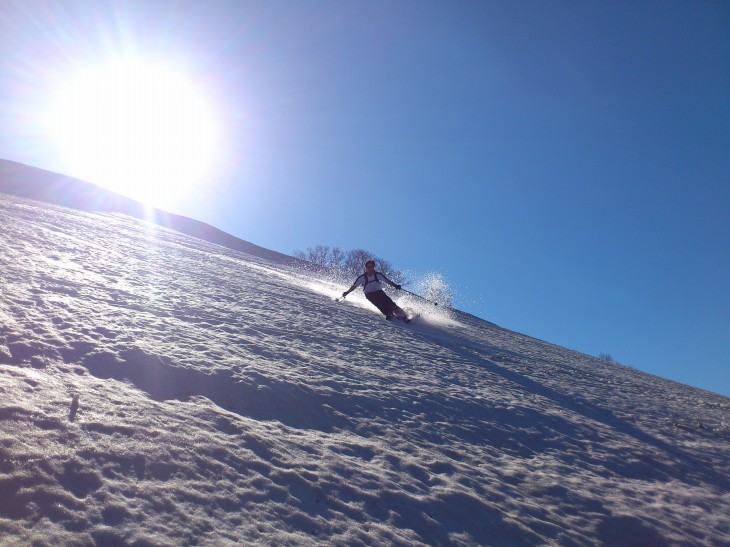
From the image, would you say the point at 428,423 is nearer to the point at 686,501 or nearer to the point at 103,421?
the point at 686,501

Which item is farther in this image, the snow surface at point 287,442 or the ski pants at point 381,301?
the ski pants at point 381,301

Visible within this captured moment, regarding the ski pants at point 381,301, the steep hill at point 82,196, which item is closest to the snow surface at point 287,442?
the ski pants at point 381,301

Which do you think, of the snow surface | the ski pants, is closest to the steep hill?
the ski pants

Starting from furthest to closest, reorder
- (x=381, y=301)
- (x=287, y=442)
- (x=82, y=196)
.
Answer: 1. (x=82, y=196)
2. (x=381, y=301)
3. (x=287, y=442)

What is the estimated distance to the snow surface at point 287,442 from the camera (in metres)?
2.90

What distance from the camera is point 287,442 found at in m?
4.14

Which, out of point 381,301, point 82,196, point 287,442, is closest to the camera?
point 287,442

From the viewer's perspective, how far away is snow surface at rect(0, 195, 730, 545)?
290 cm

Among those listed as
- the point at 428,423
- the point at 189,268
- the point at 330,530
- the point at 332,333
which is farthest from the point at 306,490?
the point at 189,268

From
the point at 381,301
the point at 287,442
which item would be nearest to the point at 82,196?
the point at 381,301

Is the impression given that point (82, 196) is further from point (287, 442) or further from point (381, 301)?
point (287, 442)

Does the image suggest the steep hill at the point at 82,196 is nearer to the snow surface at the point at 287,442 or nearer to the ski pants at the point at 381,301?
the ski pants at the point at 381,301

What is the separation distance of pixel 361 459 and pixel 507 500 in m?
1.26

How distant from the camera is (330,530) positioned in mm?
3059
